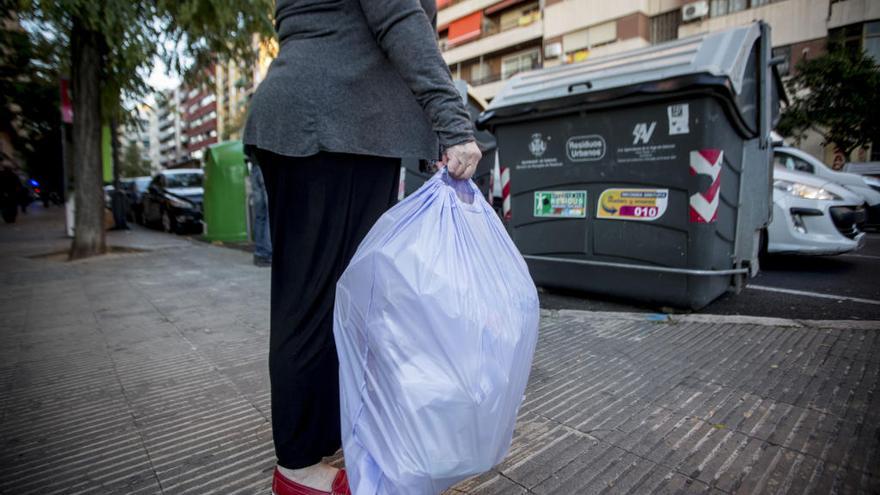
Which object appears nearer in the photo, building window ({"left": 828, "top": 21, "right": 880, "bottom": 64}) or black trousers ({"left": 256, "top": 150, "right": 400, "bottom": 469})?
black trousers ({"left": 256, "top": 150, "right": 400, "bottom": 469})

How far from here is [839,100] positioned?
15508 mm

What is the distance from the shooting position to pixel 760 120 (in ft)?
12.6

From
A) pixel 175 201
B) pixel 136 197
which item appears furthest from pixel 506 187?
pixel 136 197

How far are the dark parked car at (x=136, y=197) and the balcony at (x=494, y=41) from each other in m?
21.5

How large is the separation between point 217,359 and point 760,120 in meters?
4.25

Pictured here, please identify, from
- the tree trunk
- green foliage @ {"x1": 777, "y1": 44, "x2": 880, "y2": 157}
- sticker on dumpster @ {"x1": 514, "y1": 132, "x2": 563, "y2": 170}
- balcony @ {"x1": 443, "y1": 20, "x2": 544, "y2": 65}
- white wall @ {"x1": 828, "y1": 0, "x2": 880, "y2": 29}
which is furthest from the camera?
balcony @ {"x1": 443, "y1": 20, "x2": 544, "y2": 65}

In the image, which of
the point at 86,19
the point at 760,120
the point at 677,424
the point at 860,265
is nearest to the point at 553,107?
the point at 760,120

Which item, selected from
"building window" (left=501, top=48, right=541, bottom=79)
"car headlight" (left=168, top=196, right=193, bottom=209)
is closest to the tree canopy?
"car headlight" (left=168, top=196, right=193, bottom=209)

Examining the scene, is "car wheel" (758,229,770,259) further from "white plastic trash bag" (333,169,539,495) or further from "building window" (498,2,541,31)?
"building window" (498,2,541,31)

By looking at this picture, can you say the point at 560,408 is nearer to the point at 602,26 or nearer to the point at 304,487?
the point at 304,487

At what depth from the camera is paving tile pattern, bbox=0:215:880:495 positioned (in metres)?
1.63

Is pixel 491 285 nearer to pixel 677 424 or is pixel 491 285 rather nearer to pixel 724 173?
pixel 677 424

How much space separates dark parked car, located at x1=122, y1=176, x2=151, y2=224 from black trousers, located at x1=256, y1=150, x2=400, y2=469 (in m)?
15.6

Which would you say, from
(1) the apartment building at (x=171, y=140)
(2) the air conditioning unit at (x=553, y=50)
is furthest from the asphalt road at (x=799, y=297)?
(1) the apartment building at (x=171, y=140)
